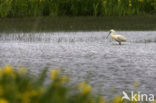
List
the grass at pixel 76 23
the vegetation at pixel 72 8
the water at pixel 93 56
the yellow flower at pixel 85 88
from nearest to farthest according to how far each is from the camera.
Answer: the yellow flower at pixel 85 88 < the water at pixel 93 56 < the grass at pixel 76 23 < the vegetation at pixel 72 8

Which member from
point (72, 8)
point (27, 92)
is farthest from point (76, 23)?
point (27, 92)

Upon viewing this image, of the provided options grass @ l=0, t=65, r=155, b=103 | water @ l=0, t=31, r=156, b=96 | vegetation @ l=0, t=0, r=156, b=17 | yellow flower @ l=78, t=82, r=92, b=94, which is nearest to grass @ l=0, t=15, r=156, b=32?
vegetation @ l=0, t=0, r=156, b=17

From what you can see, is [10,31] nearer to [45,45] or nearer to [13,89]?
[45,45]

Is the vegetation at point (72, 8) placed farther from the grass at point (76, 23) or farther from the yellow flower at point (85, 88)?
the yellow flower at point (85, 88)

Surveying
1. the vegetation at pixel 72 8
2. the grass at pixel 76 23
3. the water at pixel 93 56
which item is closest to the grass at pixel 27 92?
the water at pixel 93 56

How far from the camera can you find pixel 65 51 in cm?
1205

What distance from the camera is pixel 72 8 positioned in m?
19.4

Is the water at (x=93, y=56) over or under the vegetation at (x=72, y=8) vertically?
under

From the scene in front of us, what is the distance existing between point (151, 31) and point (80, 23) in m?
2.69

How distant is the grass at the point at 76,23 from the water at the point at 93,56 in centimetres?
89

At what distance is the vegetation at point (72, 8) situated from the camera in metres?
19.0

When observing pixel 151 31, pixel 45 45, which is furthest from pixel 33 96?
pixel 151 31

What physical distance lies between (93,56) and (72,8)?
825 centimetres

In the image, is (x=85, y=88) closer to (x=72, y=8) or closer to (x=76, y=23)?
(x=76, y=23)
